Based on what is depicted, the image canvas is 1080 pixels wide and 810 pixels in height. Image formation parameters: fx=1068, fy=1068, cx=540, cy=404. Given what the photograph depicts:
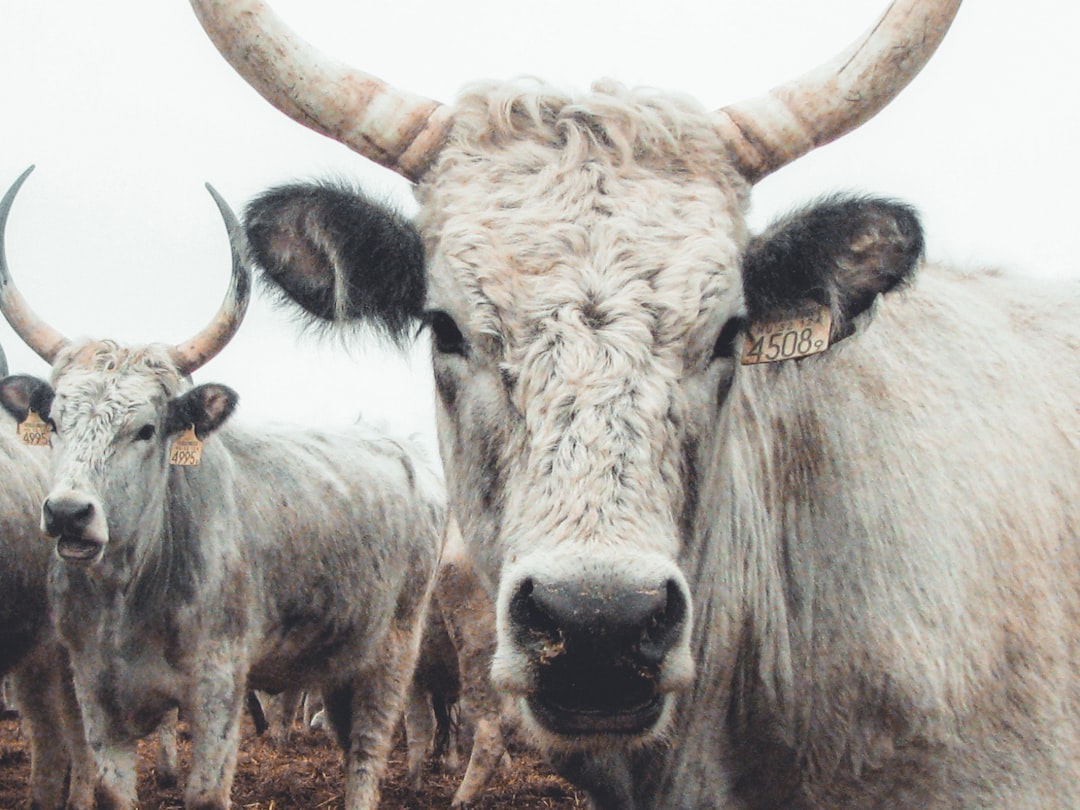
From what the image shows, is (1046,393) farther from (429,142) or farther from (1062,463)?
(429,142)

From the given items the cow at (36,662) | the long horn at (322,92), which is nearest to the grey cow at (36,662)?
the cow at (36,662)

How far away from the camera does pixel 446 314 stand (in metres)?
2.62

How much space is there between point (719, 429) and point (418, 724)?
7748 millimetres

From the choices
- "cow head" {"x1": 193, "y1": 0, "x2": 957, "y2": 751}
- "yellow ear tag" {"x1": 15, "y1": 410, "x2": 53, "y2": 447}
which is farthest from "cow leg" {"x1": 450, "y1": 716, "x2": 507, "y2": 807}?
"cow head" {"x1": 193, "y1": 0, "x2": 957, "y2": 751}

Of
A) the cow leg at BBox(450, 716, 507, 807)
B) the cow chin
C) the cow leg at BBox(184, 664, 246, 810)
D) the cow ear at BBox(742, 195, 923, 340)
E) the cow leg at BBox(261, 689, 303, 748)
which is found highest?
the cow ear at BBox(742, 195, 923, 340)

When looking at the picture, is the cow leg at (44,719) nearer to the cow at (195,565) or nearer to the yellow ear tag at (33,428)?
the cow at (195,565)

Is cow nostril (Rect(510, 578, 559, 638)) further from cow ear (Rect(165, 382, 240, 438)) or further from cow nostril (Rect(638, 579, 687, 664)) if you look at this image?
cow ear (Rect(165, 382, 240, 438))

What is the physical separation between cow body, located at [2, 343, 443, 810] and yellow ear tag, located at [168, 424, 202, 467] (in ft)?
0.22

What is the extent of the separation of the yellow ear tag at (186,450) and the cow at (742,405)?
3581 millimetres

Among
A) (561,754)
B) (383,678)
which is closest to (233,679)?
(383,678)

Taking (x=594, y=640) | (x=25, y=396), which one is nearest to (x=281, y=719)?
(x=25, y=396)

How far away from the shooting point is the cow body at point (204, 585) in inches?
235

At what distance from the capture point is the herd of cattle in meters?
2.19

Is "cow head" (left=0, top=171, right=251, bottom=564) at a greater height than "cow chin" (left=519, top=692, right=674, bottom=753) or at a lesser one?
lesser
